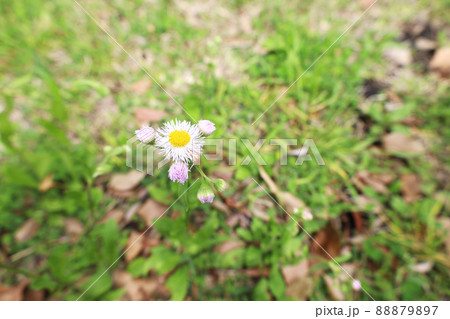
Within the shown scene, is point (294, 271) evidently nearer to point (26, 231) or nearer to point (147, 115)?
point (147, 115)

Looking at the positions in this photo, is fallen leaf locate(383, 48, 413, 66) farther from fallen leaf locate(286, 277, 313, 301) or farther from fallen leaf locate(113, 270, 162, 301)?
fallen leaf locate(113, 270, 162, 301)

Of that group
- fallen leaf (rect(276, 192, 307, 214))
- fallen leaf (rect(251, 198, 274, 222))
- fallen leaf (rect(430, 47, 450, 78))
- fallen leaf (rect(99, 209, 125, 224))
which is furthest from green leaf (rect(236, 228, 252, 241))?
fallen leaf (rect(430, 47, 450, 78))

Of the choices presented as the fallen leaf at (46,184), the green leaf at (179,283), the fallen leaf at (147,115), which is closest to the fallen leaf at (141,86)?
the fallen leaf at (147,115)

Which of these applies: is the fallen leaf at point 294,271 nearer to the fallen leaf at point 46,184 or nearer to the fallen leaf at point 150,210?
the fallen leaf at point 150,210

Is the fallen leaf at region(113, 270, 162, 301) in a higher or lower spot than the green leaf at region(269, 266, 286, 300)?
lower

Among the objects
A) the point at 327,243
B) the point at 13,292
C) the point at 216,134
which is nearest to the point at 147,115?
the point at 216,134

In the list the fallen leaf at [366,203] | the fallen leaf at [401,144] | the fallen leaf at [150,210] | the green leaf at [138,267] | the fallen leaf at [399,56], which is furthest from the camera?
the fallen leaf at [399,56]
